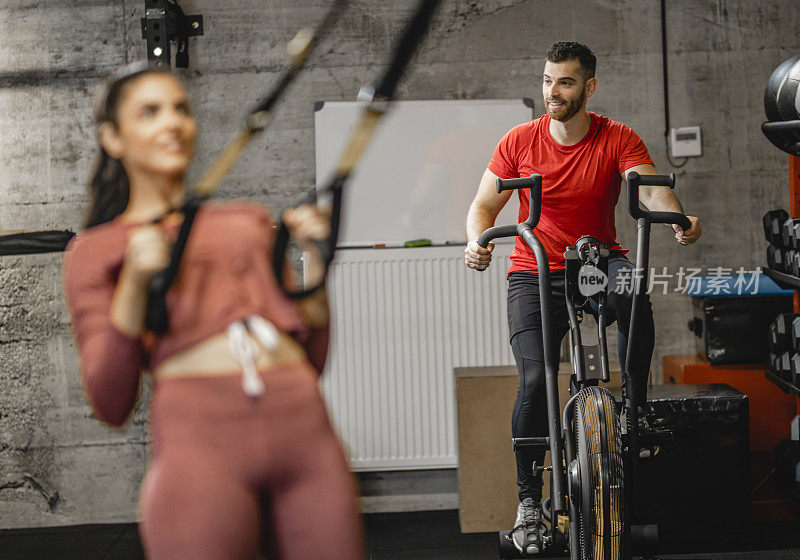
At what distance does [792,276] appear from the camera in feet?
8.57

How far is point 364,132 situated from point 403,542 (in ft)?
8.29

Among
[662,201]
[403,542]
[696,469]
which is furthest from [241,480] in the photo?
[403,542]

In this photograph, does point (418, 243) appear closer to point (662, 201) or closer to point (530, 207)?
point (662, 201)

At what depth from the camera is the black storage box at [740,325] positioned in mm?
3045

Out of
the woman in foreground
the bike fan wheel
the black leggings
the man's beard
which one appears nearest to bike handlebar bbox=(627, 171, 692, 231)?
→ the black leggings

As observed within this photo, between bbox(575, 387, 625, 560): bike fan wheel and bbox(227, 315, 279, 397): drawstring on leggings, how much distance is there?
122cm

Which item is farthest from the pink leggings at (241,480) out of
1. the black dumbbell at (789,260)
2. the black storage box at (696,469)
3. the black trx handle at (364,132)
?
the black dumbbell at (789,260)

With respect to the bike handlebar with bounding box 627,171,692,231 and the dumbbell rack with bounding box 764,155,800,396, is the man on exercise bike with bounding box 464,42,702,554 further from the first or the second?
the dumbbell rack with bounding box 764,155,800,396

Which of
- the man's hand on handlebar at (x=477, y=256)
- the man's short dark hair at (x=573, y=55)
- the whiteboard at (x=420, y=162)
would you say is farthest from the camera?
the whiteboard at (x=420, y=162)

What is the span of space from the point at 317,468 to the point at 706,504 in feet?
7.49

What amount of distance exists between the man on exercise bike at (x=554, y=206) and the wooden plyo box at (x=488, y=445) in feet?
2.47

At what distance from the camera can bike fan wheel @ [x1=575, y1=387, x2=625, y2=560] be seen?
1.82 m

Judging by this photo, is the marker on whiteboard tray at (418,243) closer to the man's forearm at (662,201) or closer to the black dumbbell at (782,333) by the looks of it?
the man's forearm at (662,201)

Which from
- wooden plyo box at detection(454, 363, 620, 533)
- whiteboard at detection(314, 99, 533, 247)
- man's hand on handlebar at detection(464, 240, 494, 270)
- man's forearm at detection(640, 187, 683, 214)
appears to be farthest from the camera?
whiteboard at detection(314, 99, 533, 247)
